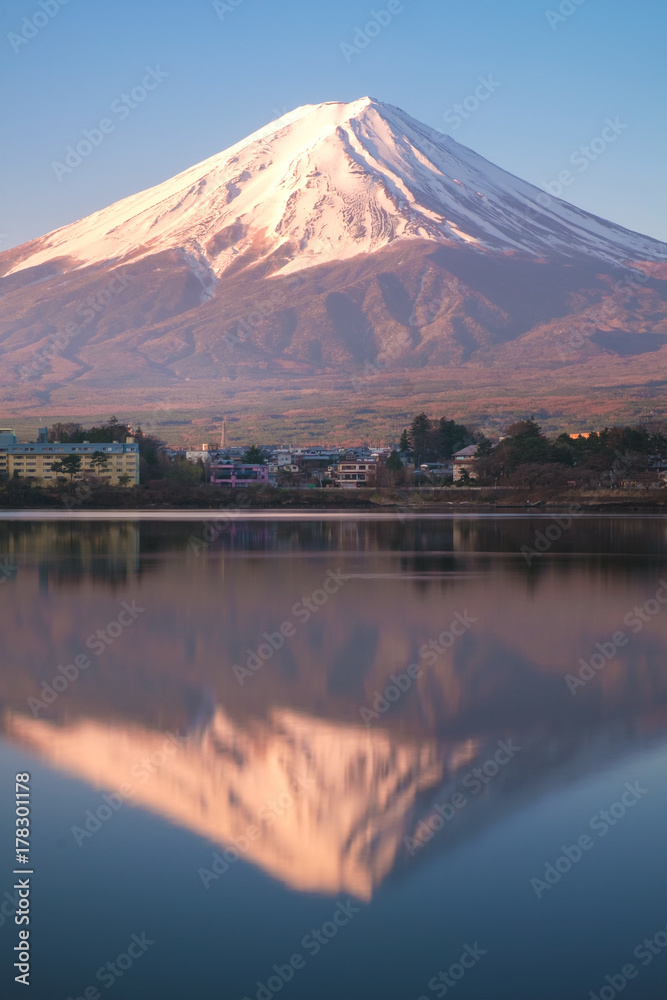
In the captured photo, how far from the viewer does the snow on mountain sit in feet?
486

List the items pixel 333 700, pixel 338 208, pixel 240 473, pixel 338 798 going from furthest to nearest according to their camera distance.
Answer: pixel 338 208
pixel 240 473
pixel 333 700
pixel 338 798

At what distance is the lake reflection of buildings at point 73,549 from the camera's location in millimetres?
17631

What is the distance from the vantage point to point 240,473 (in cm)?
6347

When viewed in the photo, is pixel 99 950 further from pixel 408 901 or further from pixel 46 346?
pixel 46 346

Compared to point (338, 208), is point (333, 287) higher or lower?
lower

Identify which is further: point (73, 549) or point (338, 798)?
point (73, 549)

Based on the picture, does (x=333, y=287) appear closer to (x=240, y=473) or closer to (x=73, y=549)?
(x=240, y=473)

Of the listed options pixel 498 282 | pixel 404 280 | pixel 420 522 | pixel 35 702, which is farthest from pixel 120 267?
pixel 35 702

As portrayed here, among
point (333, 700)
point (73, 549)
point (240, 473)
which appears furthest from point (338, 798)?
point (240, 473)

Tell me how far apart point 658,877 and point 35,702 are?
4953 millimetres

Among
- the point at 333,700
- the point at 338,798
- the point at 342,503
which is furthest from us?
the point at 342,503

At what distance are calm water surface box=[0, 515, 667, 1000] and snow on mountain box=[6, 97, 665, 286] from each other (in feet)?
448

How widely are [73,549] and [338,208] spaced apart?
132395mm

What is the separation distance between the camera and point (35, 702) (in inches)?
336
